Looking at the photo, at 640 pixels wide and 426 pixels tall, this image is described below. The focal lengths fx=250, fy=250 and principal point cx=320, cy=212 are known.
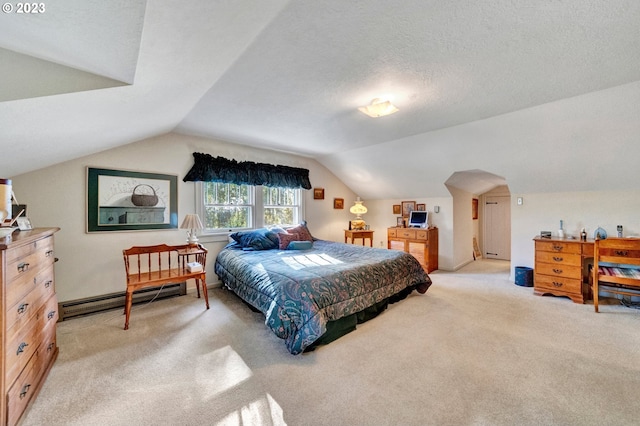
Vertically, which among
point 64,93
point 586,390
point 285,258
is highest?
point 64,93

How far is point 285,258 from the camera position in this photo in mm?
3223

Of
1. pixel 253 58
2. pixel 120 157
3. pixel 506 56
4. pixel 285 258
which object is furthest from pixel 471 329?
pixel 120 157

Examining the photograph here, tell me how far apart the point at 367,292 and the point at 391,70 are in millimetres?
2098

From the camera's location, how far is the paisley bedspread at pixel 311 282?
2143 mm

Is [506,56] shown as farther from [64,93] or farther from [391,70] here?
[64,93]

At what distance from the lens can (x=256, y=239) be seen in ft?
12.6

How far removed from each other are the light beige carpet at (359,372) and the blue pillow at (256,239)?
3.52ft

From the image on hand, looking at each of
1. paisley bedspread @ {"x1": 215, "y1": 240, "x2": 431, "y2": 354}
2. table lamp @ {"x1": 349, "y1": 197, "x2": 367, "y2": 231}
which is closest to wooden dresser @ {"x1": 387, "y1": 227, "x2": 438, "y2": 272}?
table lamp @ {"x1": 349, "y1": 197, "x2": 367, "y2": 231}

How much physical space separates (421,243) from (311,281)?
134 inches

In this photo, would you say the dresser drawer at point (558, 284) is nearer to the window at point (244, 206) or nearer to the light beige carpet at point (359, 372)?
the light beige carpet at point (359, 372)

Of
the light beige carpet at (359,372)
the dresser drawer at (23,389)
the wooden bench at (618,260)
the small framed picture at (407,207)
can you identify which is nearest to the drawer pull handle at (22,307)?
the dresser drawer at (23,389)

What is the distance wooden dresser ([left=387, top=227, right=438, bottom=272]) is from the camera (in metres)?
4.91

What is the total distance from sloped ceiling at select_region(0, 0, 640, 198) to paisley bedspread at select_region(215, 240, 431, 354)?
5.80ft

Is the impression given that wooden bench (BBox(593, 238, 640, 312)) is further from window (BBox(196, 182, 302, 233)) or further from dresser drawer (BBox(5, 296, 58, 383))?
dresser drawer (BBox(5, 296, 58, 383))
